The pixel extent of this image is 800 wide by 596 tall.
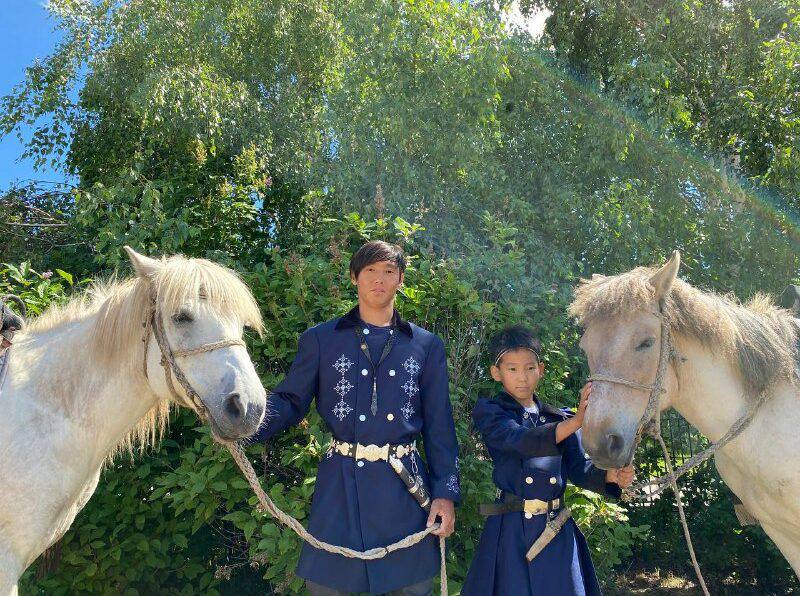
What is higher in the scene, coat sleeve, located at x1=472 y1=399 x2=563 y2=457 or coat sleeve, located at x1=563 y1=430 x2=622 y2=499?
coat sleeve, located at x1=472 y1=399 x2=563 y2=457

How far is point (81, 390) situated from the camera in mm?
2293

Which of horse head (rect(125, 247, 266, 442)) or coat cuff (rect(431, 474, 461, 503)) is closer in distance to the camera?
horse head (rect(125, 247, 266, 442))

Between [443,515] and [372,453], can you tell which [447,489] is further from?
[372,453]

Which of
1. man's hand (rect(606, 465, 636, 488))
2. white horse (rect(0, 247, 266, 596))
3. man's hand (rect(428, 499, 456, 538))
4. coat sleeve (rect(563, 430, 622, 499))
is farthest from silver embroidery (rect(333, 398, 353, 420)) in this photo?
man's hand (rect(606, 465, 636, 488))

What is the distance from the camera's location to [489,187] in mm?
5910

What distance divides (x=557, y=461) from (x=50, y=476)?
73.3 inches

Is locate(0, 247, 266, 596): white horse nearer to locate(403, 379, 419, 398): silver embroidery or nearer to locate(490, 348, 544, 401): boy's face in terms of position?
locate(403, 379, 419, 398): silver embroidery

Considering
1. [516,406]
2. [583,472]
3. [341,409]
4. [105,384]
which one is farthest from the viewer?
[516,406]

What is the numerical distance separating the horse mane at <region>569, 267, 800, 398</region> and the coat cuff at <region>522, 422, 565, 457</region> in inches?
16.8

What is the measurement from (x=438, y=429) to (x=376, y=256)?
714mm

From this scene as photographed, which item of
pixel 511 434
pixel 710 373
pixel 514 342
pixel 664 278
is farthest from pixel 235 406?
pixel 710 373

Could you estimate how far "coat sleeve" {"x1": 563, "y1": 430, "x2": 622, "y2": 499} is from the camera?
251cm

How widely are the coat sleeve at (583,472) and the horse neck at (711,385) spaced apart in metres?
0.42

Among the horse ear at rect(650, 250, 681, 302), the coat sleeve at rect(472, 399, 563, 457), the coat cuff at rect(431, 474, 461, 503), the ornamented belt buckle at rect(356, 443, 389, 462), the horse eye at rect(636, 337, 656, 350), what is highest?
the horse ear at rect(650, 250, 681, 302)
